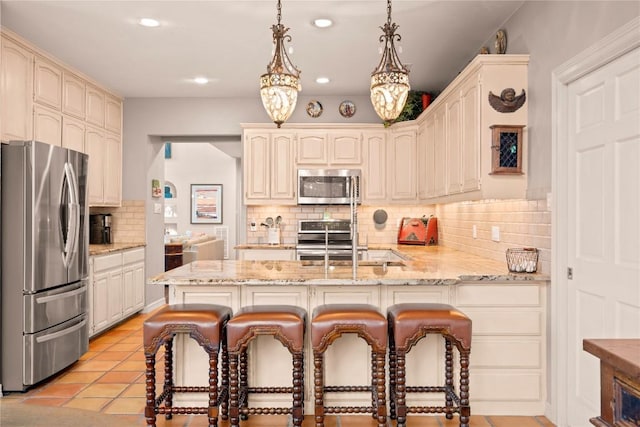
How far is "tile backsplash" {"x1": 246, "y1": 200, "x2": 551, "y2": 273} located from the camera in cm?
311

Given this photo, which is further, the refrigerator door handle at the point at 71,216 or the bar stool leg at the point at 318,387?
the refrigerator door handle at the point at 71,216

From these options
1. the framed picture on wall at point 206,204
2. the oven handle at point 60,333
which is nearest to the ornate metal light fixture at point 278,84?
the oven handle at point 60,333

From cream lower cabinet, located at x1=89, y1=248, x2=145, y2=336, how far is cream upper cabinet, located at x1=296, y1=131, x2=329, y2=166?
7.29 feet

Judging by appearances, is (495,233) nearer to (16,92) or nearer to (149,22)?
(149,22)

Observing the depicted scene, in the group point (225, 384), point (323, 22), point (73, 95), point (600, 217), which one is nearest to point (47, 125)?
point (73, 95)

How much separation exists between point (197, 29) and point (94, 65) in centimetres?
149

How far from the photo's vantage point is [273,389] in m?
2.84

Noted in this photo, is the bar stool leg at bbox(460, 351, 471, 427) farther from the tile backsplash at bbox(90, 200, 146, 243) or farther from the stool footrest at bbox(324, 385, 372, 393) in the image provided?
the tile backsplash at bbox(90, 200, 146, 243)

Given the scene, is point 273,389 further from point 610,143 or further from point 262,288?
point 610,143

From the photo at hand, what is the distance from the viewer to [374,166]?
5676 millimetres

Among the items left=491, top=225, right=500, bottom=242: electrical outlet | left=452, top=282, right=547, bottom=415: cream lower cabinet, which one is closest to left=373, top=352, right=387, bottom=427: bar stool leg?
left=452, top=282, right=547, bottom=415: cream lower cabinet

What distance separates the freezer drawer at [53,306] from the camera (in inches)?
134

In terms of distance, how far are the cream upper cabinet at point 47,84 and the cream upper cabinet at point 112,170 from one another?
1010mm

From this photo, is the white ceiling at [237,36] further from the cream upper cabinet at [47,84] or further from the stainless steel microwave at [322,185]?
the stainless steel microwave at [322,185]
